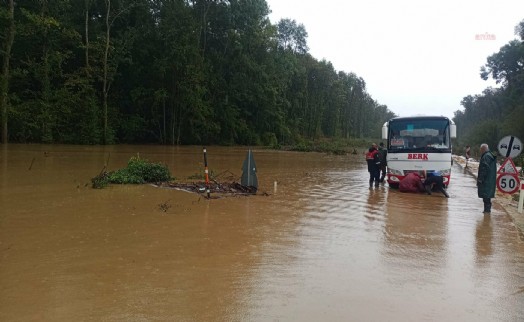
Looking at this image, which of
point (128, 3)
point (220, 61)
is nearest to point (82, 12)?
point (128, 3)

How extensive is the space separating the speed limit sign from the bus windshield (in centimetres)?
420

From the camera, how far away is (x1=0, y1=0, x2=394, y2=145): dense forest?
37.2 m

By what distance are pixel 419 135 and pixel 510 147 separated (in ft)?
15.6

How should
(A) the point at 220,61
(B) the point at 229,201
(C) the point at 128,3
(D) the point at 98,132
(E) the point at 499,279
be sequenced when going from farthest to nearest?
(A) the point at 220,61, (C) the point at 128,3, (D) the point at 98,132, (B) the point at 229,201, (E) the point at 499,279

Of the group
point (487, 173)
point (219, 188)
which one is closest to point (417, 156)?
point (487, 173)

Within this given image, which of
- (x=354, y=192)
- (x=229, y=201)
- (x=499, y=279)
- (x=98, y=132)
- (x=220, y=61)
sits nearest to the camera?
(x=499, y=279)

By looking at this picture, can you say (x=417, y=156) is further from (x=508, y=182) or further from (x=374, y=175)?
(x=508, y=182)

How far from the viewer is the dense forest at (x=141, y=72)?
37.2 m

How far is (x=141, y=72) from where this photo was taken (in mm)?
48438

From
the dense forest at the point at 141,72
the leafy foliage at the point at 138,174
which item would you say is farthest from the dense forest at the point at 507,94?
the leafy foliage at the point at 138,174

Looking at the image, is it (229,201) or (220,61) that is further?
(220,61)

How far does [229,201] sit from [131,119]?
123 feet

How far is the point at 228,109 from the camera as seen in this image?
180ft

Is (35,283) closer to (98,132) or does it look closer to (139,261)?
(139,261)
